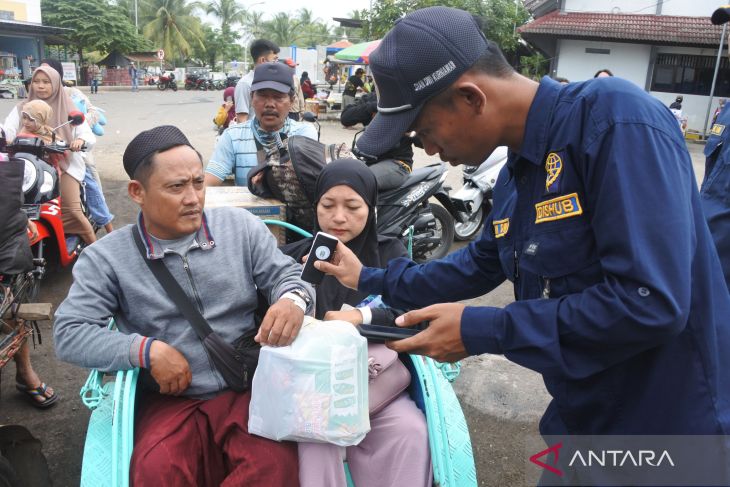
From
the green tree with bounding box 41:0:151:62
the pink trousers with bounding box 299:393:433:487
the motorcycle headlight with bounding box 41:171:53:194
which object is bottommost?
the pink trousers with bounding box 299:393:433:487

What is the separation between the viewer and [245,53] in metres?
62.1

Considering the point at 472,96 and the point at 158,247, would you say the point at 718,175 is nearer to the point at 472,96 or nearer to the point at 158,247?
the point at 472,96

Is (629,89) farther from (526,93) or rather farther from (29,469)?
(29,469)

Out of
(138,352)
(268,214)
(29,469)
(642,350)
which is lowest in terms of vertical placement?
(29,469)

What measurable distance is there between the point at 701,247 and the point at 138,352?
1.69 metres

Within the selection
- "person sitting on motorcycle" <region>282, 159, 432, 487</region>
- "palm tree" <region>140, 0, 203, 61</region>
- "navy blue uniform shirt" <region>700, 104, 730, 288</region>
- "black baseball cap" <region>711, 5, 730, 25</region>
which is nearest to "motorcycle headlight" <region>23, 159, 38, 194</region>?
"person sitting on motorcycle" <region>282, 159, 432, 487</region>

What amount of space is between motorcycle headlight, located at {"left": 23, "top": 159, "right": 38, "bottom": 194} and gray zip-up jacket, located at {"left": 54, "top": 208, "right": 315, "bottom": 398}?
2039 millimetres

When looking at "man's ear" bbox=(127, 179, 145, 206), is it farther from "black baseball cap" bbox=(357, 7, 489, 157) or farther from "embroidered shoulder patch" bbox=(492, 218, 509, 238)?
"embroidered shoulder patch" bbox=(492, 218, 509, 238)

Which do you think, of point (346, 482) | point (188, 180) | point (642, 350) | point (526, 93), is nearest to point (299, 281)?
point (188, 180)

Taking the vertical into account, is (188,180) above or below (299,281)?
above

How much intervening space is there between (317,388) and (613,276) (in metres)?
0.97

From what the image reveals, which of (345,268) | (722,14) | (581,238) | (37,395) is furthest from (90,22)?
(581,238)

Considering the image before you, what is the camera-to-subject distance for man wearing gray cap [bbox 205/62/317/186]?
3.81 meters

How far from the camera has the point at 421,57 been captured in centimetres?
125
